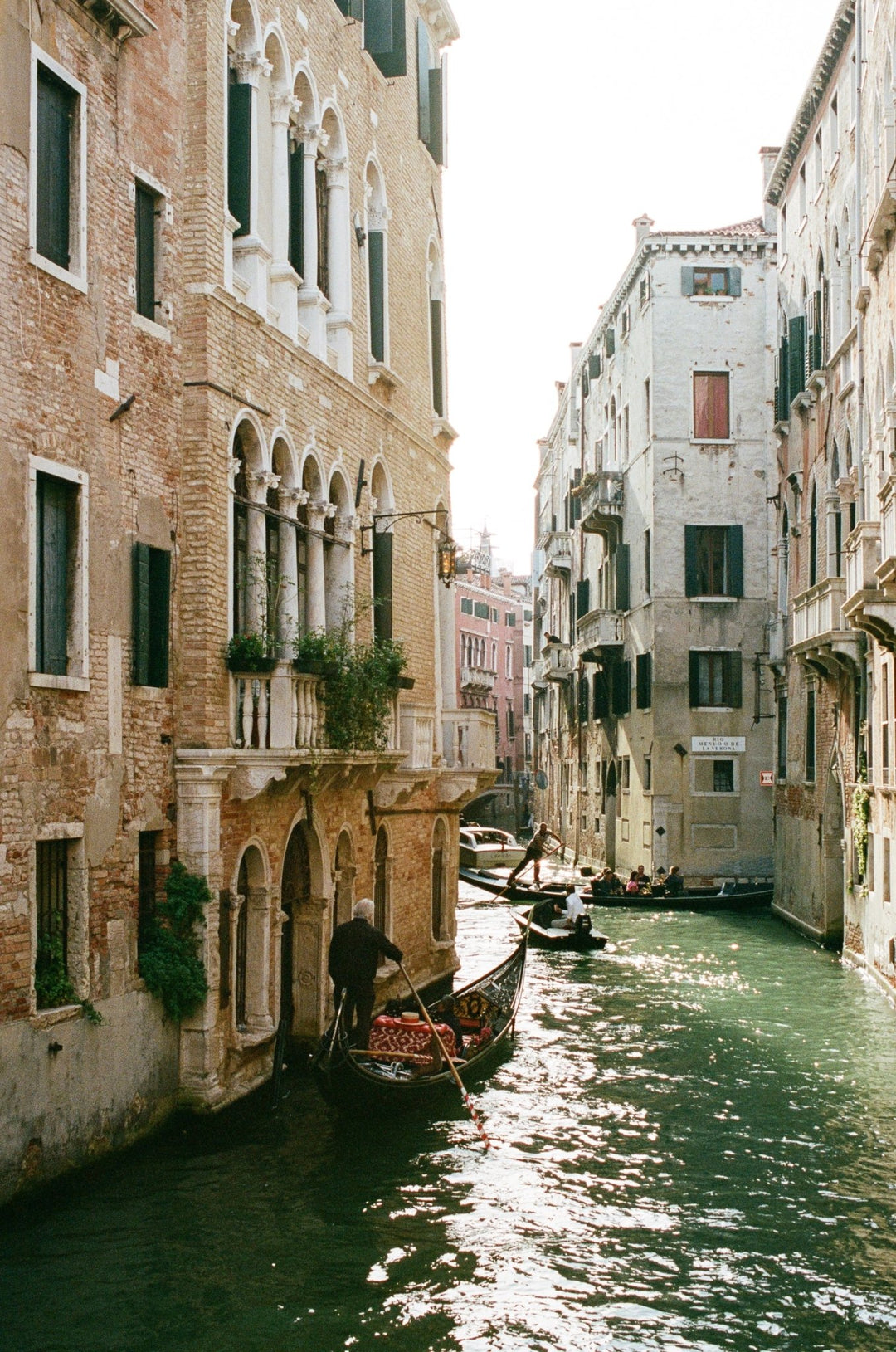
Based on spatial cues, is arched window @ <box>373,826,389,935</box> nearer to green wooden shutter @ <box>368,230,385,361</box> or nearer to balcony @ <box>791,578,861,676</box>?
green wooden shutter @ <box>368,230,385,361</box>

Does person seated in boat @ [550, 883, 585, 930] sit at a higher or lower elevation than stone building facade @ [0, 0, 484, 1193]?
lower

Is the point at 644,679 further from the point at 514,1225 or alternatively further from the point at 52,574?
the point at 52,574

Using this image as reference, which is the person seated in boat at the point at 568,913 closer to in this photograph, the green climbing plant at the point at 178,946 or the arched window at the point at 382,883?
the arched window at the point at 382,883

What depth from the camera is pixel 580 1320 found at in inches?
301

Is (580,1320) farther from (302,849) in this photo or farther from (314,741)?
(302,849)

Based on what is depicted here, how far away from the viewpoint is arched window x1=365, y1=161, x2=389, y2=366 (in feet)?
51.5

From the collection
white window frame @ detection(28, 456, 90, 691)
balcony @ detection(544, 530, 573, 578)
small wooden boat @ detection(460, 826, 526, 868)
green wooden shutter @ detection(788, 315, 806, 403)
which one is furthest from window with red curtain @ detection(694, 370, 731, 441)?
white window frame @ detection(28, 456, 90, 691)

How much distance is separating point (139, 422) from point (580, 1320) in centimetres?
644

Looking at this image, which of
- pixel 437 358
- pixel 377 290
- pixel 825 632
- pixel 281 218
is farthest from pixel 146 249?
pixel 825 632

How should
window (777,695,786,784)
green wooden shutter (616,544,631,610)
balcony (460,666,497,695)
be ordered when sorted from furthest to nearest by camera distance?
1. balcony (460,666,497,695)
2. green wooden shutter (616,544,631,610)
3. window (777,695,786,784)

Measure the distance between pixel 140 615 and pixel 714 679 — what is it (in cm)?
2116

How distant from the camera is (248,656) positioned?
11250 millimetres

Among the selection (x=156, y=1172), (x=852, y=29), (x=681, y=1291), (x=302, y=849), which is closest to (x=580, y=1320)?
(x=681, y=1291)

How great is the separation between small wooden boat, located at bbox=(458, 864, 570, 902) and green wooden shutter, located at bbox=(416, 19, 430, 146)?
13.2 metres
